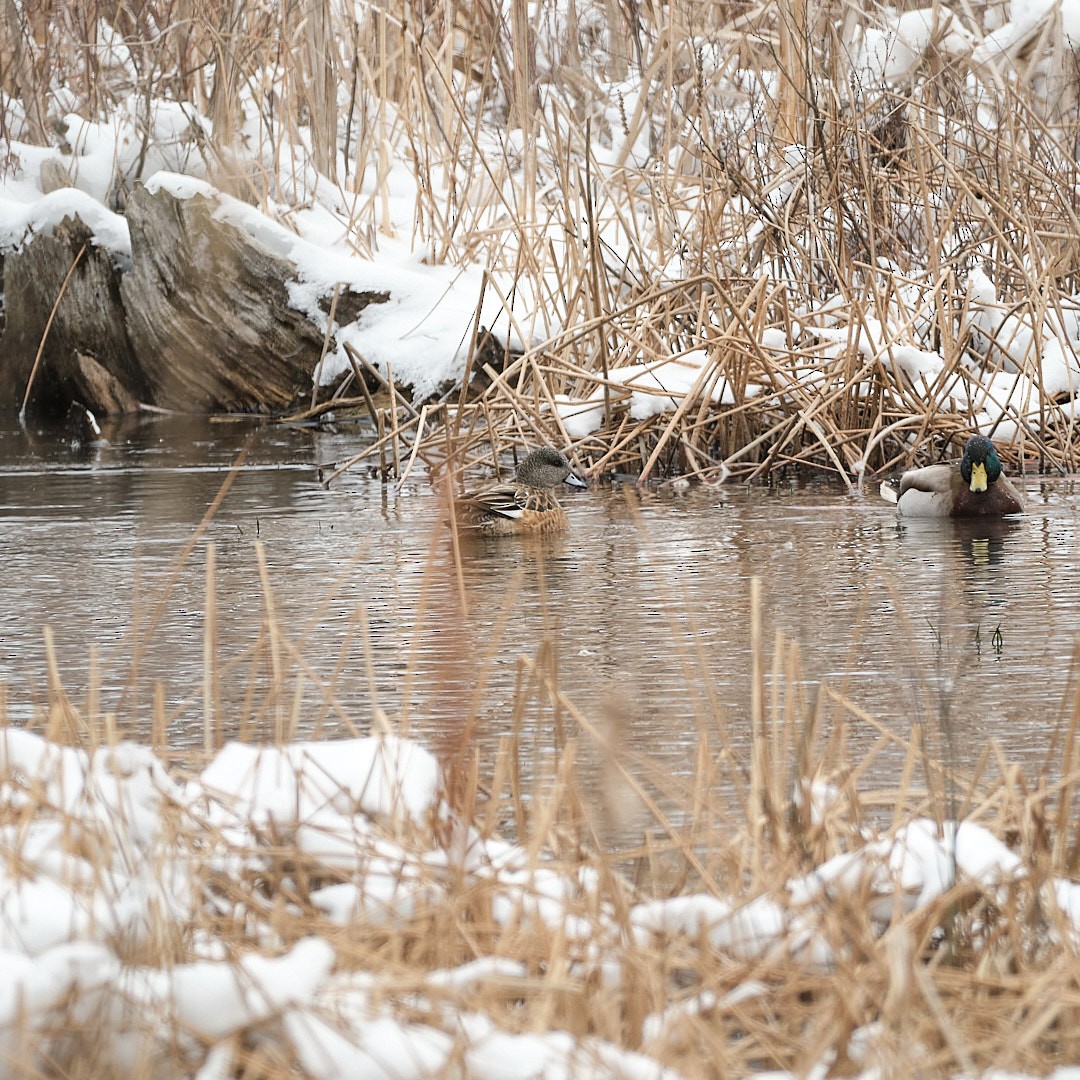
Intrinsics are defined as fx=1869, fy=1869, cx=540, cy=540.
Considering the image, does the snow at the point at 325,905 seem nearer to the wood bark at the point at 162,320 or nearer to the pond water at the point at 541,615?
the pond water at the point at 541,615

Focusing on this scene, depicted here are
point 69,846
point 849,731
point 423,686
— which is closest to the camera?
point 69,846

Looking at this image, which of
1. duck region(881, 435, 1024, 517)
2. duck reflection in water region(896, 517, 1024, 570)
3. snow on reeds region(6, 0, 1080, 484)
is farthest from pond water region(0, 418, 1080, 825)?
snow on reeds region(6, 0, 1080, 484)

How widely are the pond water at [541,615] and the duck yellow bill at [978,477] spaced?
20 cm

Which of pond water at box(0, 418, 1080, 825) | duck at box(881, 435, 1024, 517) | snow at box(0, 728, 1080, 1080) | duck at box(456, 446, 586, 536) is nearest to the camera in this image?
snow at box(0, 728, 1080, 1080)

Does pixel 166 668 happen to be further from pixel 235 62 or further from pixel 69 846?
pixel 235 62

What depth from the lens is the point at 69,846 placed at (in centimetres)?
245

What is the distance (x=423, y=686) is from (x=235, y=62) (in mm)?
9246

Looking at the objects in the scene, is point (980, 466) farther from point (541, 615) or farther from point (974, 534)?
point (541, 615)

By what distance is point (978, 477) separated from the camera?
7.55 metres

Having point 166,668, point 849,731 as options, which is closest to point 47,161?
point 166,668

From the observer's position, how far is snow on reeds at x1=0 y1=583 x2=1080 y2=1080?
206cm

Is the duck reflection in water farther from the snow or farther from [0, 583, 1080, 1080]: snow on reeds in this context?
the snow

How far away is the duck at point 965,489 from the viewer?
7512 millimetres

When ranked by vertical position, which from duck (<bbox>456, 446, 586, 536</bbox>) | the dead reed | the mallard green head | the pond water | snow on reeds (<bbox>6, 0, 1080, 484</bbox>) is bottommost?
the dead reed
